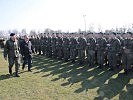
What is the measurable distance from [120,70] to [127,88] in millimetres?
3394

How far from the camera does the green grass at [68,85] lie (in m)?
8.64

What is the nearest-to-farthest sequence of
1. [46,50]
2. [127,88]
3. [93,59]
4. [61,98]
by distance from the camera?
1. [61,98]
2. [127,88]
3. [93,59]
4. [46,50]

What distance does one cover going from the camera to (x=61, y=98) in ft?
27.5

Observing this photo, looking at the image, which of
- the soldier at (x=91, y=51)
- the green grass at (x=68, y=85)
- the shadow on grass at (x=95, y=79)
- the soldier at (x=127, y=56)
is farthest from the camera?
the soldier at (x=91, y=51)

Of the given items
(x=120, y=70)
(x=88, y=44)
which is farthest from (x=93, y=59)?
(x=120, y=70)

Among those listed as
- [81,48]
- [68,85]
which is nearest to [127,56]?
[68,85]

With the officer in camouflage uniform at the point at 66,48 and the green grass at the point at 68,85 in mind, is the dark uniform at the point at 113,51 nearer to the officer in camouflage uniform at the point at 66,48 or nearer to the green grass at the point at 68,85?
the green grass at the point at 68,85

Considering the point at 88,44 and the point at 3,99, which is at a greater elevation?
the point at 88,44

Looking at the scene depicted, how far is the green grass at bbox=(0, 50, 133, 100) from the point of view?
864cm

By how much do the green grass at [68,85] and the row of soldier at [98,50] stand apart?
65cm

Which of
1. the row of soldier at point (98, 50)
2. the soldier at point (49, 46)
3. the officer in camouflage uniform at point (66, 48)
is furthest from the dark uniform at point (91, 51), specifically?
the soldier at point (49, 46)

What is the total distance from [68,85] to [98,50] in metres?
4.36

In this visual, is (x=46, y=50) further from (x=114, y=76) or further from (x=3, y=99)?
(x=3, y=99)

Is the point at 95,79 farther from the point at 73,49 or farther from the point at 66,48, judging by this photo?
the point at 66,48
